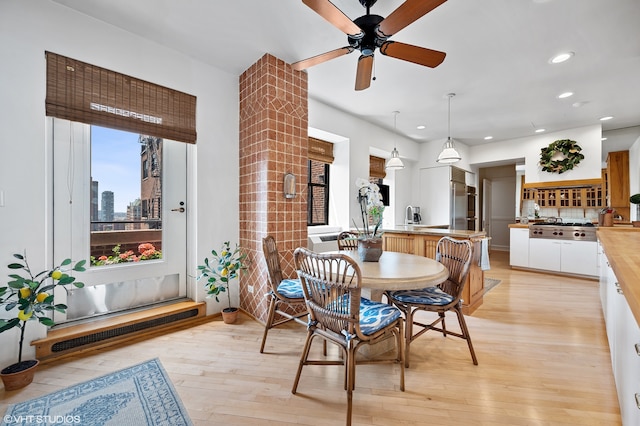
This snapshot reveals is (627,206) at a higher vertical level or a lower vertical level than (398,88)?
lower

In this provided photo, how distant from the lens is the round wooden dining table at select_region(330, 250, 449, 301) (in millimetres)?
1571

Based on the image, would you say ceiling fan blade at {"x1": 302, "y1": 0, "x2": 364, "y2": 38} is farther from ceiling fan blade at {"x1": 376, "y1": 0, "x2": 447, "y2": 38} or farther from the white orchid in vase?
the white orchid in vase

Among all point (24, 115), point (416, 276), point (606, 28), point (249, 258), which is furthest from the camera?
point (249, 258)

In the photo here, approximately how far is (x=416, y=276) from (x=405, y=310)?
1.74 feet

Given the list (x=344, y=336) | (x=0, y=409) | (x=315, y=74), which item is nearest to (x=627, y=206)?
(x=315, y=74)

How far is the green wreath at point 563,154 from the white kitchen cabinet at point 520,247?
50.4 inches

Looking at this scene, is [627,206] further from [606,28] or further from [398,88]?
[398,88]

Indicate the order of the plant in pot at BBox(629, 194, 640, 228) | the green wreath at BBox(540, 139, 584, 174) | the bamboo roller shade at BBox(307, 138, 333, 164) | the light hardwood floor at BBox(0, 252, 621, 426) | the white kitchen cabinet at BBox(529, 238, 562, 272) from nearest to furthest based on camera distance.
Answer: the light hardwood floor at BBox(0, 252, 621, 426) < the plant in pot at BBox(629, 194, 640, 228) < the bamboo roller shade at BBox(307, 138, 333, 164) < the white kitchen cabinet at BBox(529, 238, 562, 272) < the green wreath at BBox(540, 139, 584, 174)

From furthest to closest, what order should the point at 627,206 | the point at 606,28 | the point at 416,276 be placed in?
the point at 627,206, the point at 606,28, the point at 416,276

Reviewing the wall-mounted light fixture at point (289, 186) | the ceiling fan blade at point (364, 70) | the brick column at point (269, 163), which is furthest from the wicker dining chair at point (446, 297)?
the ceiling fan blade at point (364, 70)

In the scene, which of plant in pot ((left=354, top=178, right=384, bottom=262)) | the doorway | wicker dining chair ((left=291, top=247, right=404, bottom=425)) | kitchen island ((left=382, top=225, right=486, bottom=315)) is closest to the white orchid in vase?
plant in pot ((left=354, top=178, right=384, bottom=262))

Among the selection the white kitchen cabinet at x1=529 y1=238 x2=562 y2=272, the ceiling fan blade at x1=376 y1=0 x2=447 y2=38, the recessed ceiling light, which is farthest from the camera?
the white kitchen cabinet at x1=529 y1=238 x2=562 y2=272

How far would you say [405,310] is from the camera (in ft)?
6.66

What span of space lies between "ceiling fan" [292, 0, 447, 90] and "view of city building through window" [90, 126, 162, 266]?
1.75 metres
